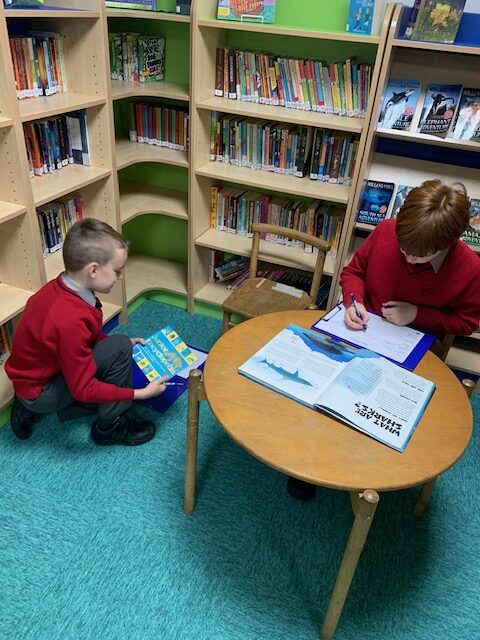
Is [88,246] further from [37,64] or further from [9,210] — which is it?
[37,64]

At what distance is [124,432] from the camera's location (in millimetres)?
1995

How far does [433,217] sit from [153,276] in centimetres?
198

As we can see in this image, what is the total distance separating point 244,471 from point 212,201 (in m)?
1.54

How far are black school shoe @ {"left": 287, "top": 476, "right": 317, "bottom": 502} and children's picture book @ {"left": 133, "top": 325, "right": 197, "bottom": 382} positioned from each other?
28.5 inches

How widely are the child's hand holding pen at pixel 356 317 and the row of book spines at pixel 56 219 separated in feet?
4.79

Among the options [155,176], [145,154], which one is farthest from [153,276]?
[145,154]

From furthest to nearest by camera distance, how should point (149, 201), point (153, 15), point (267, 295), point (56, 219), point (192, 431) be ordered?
point (149, 201), point (267, 295), point (56, 219), point (153, 15), point (192, 431)

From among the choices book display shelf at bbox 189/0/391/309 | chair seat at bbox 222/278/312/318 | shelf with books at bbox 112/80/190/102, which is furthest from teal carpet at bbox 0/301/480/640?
shelf with books at bbox 112/80/190/102

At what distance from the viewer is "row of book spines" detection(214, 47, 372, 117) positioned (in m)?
2.17

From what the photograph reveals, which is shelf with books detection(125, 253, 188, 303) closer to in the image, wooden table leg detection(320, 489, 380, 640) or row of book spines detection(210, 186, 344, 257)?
row of book spines detection(210, 186, 344, 257)

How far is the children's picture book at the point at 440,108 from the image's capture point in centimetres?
201

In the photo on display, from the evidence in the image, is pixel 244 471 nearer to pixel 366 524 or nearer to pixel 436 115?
pixel 366 524

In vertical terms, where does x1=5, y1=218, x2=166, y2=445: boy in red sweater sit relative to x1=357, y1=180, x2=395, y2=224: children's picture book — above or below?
below

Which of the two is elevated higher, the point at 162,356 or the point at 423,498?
the point at 162,356
